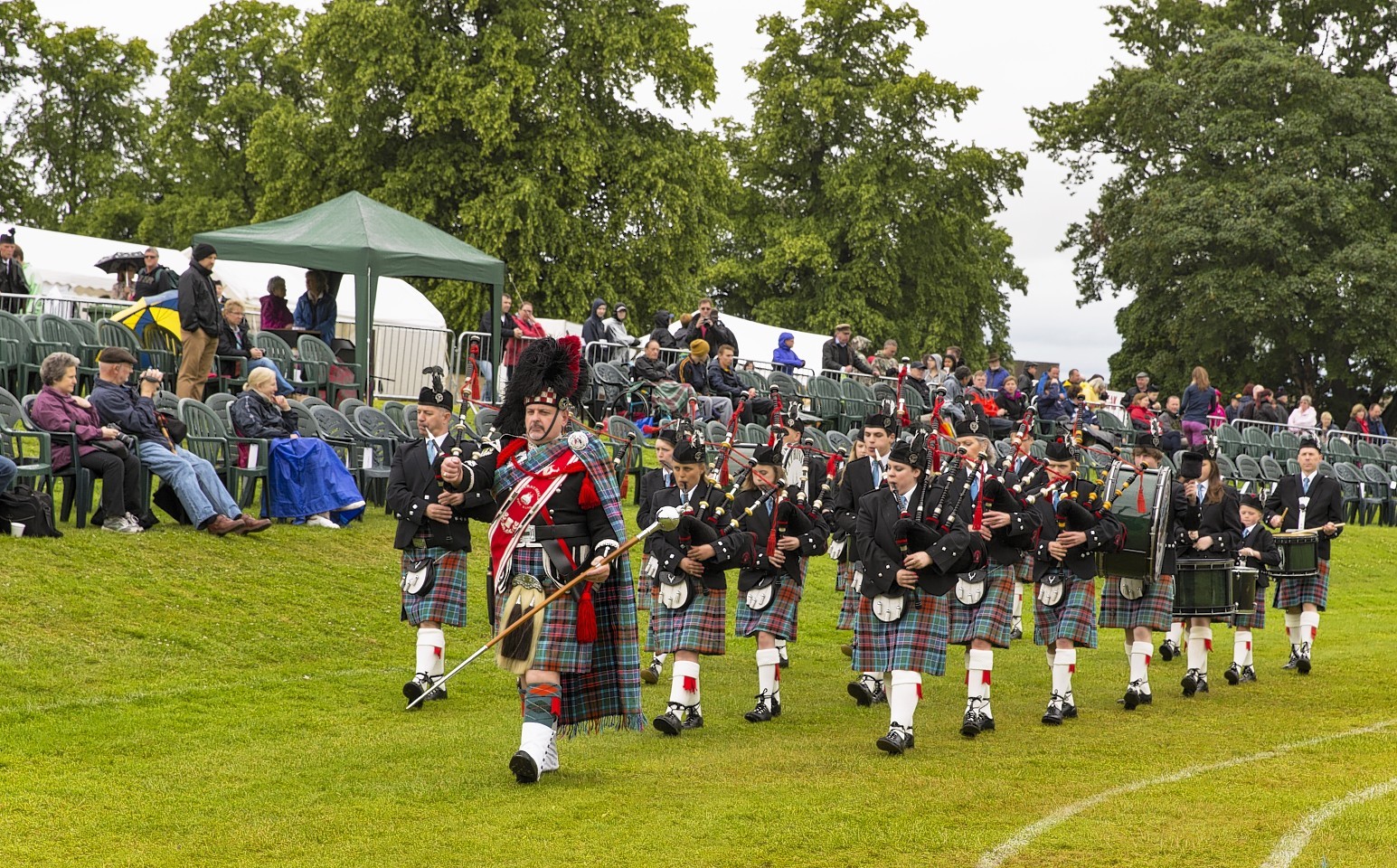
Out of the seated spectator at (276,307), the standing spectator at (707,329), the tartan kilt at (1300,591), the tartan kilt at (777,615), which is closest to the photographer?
the tartan kilt at (777,615)

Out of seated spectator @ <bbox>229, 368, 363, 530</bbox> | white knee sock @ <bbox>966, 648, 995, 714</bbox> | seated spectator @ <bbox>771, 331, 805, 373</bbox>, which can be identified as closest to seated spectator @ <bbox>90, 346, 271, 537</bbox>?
seated spectator @ <bbox>229, 368, 363, 530</bbox>

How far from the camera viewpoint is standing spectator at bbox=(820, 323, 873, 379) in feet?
68.8

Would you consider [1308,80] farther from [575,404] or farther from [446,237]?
[575,404]

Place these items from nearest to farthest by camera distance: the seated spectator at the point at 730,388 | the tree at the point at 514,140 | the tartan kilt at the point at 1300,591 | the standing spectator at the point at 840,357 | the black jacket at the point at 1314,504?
the tartan kilt at the point at 1300,591
the black jacket at the point at 1314,504
the seated spectator at the point at 730,388
the standing spectator at the point at 840,357
the tree at the point at 514,140

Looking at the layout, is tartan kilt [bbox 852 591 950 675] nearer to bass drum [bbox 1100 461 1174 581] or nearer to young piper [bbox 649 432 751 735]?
young piper [bbox 649 432 751 735]

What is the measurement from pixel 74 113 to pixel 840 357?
28.4 meters

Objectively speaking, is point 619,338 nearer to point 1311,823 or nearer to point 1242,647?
point 1242,647

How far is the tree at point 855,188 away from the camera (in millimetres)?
38844

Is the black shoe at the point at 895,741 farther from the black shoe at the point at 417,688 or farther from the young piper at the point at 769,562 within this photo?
the black shoe at the point at 417,688

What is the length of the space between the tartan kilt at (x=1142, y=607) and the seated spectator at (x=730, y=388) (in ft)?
26.7

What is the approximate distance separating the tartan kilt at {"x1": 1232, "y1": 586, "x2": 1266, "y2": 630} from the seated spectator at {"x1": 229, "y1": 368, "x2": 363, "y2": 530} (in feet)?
24.0

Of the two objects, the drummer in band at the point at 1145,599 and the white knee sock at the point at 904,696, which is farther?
the drummer in band at the point at 1145,599

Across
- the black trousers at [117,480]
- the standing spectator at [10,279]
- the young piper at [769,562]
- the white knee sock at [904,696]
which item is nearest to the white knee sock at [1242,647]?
the young piper at [769,562]

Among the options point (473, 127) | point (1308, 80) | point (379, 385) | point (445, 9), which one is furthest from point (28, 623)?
point (1308, 80)
